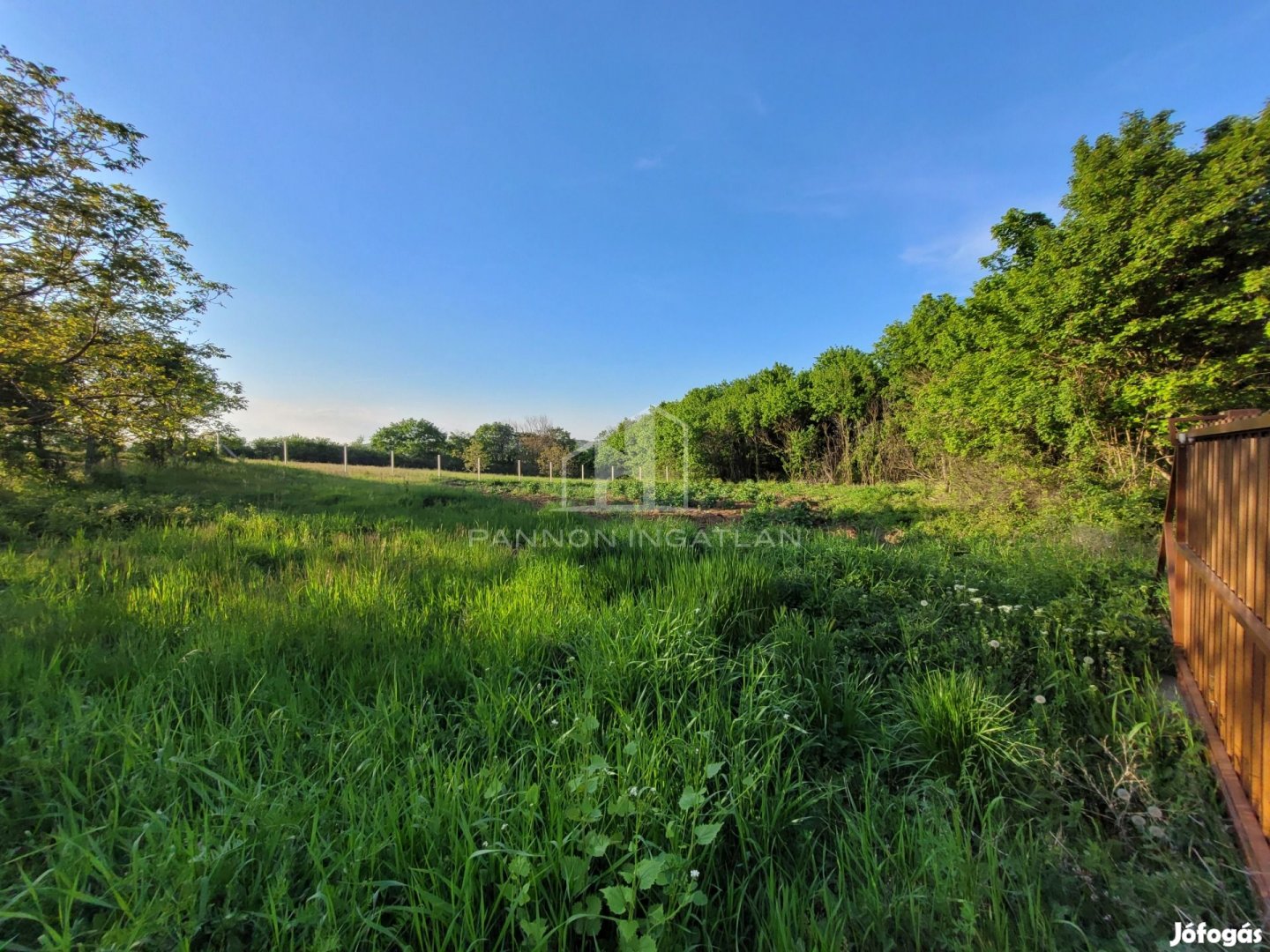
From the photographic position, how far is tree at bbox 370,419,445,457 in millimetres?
36209

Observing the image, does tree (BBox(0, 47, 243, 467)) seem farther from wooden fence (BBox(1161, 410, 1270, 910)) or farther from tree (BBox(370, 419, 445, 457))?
tree (BBox(370, 419, 445, 457))

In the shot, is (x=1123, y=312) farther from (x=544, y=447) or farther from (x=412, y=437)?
(x=412, y=437)

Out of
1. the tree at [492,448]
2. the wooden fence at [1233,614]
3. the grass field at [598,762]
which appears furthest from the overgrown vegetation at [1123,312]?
the tree at [492,448]

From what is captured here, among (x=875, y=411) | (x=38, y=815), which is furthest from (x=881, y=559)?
(x=875, y=411)

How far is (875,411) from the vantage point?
13.3m

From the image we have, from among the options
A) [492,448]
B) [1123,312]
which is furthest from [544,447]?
[1123,312]

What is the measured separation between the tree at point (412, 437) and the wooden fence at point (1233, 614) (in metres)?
37.8

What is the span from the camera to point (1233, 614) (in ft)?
5.51

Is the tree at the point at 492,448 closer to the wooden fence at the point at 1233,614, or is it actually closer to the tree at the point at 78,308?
the tree at the point at 78,308

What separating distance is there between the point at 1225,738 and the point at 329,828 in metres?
3.11

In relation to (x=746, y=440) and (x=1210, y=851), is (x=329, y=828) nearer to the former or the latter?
(x=1210, y=851)

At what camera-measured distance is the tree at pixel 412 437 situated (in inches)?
1426

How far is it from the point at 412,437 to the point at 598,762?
139 ft

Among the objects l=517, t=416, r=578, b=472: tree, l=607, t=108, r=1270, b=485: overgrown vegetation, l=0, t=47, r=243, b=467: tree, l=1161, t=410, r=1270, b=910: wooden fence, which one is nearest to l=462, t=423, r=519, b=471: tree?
l=517, t=416, r=578, b=472: tree
